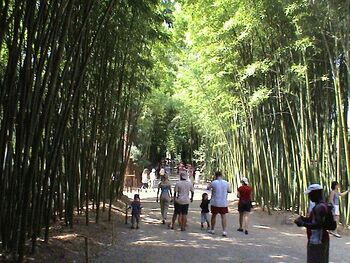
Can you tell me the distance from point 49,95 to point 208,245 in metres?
3.40

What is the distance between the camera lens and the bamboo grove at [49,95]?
417 cm

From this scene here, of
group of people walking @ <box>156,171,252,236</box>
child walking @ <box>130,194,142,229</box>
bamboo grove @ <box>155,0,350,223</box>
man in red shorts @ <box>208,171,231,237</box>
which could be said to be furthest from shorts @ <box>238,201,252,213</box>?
bamboo grove @ <box>155,0,350,223</box>

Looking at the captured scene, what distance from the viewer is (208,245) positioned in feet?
20.6

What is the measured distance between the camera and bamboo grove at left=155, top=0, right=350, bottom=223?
820cm

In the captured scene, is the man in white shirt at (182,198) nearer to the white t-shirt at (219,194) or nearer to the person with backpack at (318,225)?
the white t-shirt at (219,194)

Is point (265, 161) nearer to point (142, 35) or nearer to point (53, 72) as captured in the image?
point (142, 35)

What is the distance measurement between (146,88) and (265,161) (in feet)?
11.8

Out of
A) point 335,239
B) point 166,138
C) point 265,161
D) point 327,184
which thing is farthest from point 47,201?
point 166,138

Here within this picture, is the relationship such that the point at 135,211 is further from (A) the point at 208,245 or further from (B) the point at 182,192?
(A) the point at 208,245

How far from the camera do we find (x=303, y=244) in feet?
23.3

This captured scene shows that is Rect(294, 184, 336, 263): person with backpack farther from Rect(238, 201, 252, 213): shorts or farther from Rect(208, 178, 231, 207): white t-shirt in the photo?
Rect(238, 201, 252, 213): shorts

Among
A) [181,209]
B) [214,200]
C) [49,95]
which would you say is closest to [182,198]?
[181,209]

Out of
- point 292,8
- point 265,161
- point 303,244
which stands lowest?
point 303,244

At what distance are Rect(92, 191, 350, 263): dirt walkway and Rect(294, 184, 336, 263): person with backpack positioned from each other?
2.09 m
